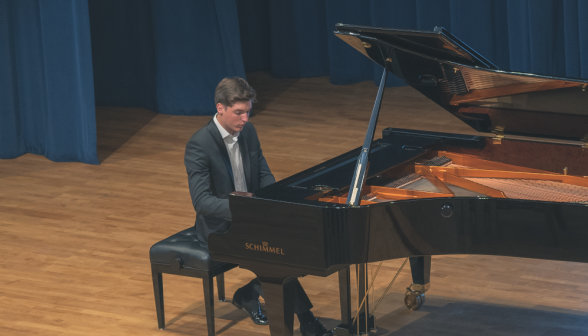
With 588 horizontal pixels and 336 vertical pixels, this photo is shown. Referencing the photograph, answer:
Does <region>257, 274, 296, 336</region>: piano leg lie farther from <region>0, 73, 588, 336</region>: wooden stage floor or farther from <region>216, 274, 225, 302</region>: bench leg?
<region>216, 274, 225, 302</region>: bench leg

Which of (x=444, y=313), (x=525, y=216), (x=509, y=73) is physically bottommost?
(x=444, y=313)

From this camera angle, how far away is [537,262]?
422 cm

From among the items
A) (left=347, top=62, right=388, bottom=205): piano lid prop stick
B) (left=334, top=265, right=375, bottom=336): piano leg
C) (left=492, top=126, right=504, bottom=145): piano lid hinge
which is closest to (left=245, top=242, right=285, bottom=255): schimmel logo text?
(left=347, top=62, right=388, bottom=205): piano lid prop stick

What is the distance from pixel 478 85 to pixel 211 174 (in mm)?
1112

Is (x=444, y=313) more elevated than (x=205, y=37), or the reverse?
(x=205, y=37)

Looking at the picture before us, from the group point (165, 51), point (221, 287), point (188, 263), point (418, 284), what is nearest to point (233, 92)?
point (188, 263)

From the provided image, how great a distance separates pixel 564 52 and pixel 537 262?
9.97 ft

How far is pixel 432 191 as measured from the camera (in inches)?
128

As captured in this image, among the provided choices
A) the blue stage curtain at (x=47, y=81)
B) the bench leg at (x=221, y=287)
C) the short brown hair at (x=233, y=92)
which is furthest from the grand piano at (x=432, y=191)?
the blue stage curtain at (x=47, y=81)

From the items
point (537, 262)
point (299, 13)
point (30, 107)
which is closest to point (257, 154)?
point (537, 262)

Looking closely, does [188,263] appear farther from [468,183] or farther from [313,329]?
[468,183]

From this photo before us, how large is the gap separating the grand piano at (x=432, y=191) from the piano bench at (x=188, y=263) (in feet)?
1.26

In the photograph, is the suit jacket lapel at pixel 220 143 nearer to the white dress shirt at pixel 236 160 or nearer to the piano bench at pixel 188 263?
the white dress shirt at pixel 236 160

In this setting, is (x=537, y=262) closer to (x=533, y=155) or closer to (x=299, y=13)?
(x=533, y=155)
